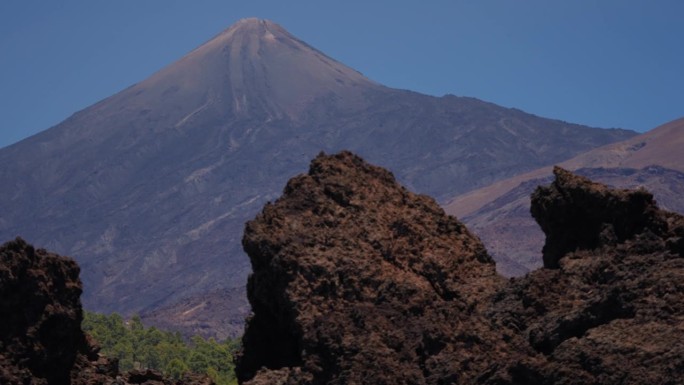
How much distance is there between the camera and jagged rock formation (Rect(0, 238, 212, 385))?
9047 mm

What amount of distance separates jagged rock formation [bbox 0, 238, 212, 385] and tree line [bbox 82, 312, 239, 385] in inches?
1464

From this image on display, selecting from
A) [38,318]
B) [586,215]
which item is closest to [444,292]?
[586,215]

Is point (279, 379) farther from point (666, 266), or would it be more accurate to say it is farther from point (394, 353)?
point (666, 266)

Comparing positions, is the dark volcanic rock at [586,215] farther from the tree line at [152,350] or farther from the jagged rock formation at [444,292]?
the tree line at [152,350]

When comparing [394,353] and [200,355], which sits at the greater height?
[394,353]

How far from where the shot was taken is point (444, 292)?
→ 32.6 feet

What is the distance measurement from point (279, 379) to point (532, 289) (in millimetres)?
1640

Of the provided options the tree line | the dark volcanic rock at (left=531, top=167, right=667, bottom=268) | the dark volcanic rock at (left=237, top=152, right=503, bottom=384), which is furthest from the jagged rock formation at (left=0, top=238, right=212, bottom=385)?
the tree line

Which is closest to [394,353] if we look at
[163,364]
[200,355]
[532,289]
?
[532,289]

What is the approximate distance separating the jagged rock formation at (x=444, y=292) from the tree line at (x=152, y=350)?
3658cm

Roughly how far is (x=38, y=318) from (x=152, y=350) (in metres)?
55.2

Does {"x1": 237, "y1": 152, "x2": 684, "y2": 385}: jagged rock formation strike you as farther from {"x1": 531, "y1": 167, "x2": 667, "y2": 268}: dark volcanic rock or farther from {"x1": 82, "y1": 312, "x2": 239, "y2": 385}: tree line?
{"x1": 82, "y1": 312, "x2": 239, "y2": 385}: tree line

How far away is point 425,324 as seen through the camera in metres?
8.98

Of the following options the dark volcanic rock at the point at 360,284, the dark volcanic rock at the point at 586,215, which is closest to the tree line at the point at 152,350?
the dark volcanic rock at the point at 360,284
